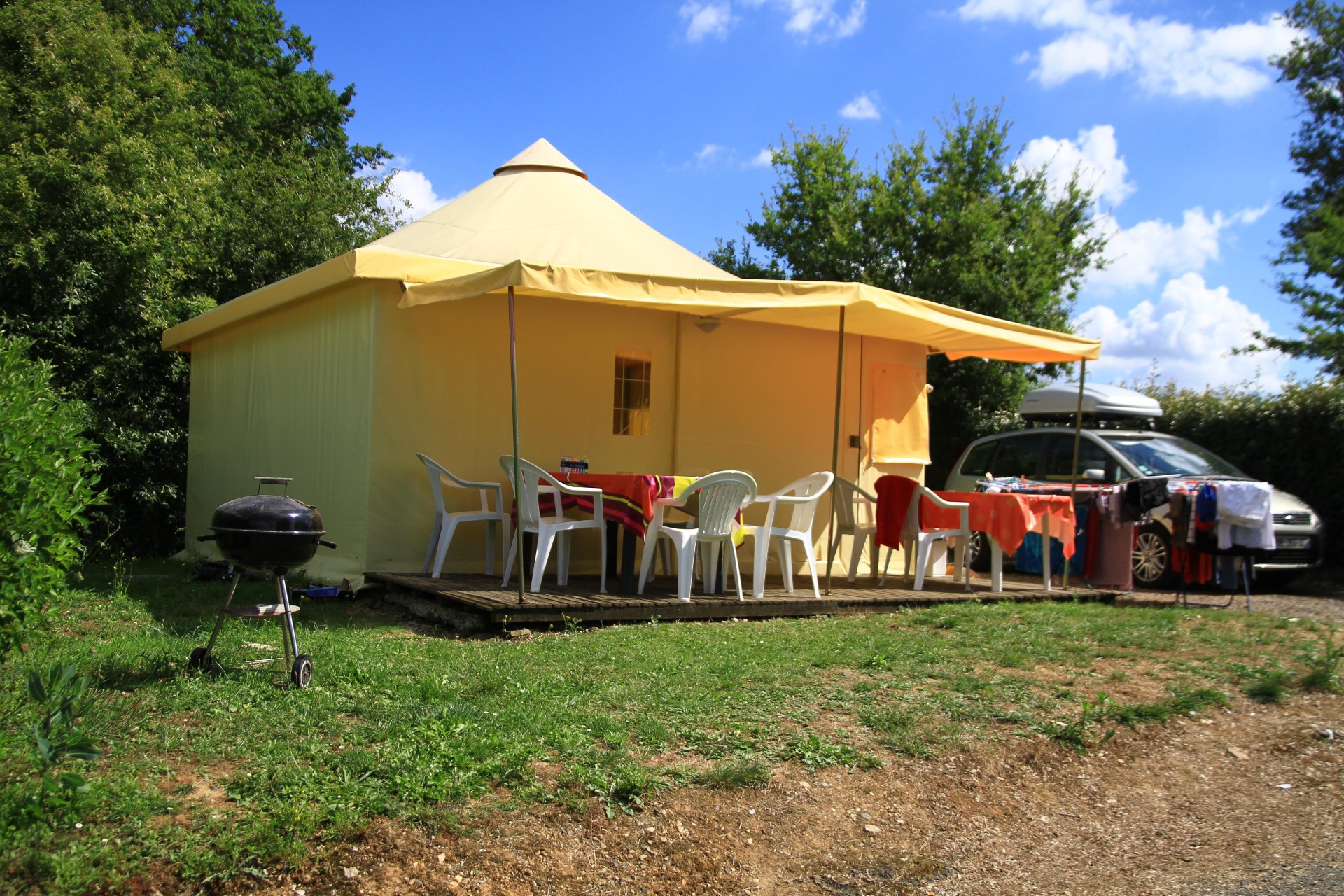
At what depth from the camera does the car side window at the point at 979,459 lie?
12500 mm

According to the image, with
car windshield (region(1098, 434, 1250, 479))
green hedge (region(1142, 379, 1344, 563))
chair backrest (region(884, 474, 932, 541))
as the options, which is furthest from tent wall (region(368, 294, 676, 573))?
green hedge (region(1142, 379, 1344, 563))

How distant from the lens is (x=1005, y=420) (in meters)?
17.3

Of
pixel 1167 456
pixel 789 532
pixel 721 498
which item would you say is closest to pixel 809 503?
pixel 789 532

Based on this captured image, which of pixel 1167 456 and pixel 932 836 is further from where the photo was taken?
pixel 1167 456

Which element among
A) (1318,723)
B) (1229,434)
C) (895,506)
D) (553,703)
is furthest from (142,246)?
(1229,434)

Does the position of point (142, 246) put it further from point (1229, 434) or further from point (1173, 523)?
point (1229, 434)

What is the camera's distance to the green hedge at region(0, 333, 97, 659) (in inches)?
178

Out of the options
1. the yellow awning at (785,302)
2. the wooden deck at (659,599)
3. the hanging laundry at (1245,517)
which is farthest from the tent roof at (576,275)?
the wooden deck at (659,599)

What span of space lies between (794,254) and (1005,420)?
19.3 feet

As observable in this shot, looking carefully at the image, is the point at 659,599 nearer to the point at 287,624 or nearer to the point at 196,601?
the point at 287,624

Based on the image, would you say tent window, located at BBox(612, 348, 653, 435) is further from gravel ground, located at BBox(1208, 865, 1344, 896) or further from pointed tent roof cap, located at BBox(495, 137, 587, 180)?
gravel ground, located at BBox(1208, 865, 1344, 896)

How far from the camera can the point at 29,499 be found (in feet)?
15.1

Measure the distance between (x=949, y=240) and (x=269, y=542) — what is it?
15.6 meters

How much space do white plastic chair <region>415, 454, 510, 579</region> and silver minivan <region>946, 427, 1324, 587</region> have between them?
4637 mm
